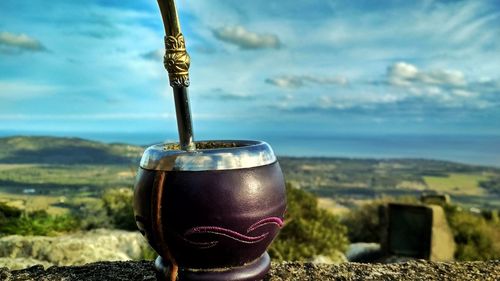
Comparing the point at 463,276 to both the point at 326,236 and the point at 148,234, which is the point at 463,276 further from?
the point at 326,236

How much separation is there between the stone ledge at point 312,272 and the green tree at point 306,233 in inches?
127

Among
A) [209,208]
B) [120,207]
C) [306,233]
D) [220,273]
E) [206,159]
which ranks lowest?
[306,233]

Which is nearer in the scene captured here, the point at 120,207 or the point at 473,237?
the point at 120,207

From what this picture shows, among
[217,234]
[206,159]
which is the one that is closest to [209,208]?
[217,234]

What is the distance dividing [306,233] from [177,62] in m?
5.40

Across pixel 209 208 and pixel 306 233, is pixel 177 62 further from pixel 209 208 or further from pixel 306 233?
pixel 306 233

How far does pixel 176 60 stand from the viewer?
3279mm

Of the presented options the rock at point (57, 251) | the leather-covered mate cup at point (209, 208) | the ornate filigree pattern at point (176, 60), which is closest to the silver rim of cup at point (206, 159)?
the leather-covered mate cup at point (209, 208)

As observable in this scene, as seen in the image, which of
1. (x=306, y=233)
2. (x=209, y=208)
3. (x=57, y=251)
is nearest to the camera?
(x=209, y=208)

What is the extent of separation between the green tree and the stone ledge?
10.6 ft

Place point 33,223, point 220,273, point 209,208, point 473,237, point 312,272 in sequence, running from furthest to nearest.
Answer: point 473,237 < point 33,223 < point 312,272 < point 220,273 < point 209,208

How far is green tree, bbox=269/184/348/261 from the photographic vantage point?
7.81 meters

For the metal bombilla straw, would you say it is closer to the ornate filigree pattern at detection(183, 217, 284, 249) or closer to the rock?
the ornate filigree pattern at detection(183, 217, 284, 249)

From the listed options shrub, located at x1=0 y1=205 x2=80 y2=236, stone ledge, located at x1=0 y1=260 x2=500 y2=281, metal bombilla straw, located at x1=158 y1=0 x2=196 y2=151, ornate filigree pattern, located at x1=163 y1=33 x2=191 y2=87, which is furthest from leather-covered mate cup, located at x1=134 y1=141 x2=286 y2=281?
shrub, located at x1=0 y1=205 x2=80 y2=236
